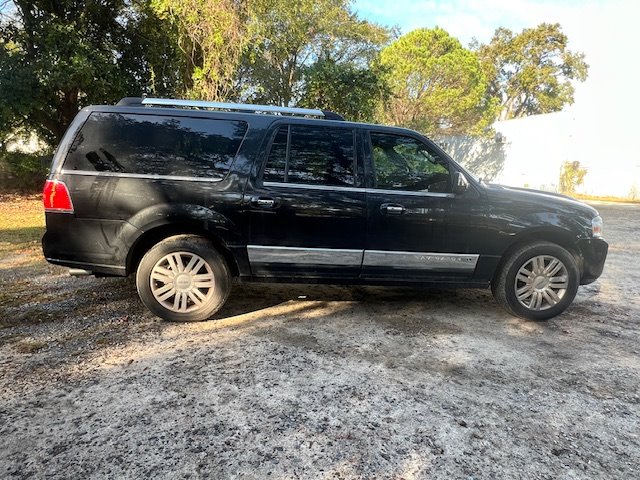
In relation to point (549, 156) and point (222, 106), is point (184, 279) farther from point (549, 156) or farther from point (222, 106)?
point (549, 156)

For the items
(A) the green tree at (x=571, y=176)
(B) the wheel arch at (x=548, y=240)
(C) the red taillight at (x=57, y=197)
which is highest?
(A) the green tree at (x=571, y=176)

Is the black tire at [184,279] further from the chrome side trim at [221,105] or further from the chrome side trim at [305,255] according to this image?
Answer: the chrome side trim at [221,105]

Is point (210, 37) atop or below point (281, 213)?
atop

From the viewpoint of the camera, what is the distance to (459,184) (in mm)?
4094

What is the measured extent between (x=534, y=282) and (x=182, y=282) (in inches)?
134

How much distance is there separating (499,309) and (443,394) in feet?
7.03

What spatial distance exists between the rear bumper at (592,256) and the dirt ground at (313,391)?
0.51m

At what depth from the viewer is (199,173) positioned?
3.84 m

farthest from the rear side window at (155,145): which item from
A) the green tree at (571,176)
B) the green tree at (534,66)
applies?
the green tree at (534,66)

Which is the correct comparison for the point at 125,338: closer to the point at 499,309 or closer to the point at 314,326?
the point at 314,326

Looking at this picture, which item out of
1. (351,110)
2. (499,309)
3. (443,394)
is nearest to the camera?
(443,394)

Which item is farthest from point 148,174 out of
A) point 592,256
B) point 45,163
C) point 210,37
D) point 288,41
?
point 45,163

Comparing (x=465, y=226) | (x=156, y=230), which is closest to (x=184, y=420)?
(x=156, y=230)

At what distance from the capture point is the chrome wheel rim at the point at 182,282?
388cm
